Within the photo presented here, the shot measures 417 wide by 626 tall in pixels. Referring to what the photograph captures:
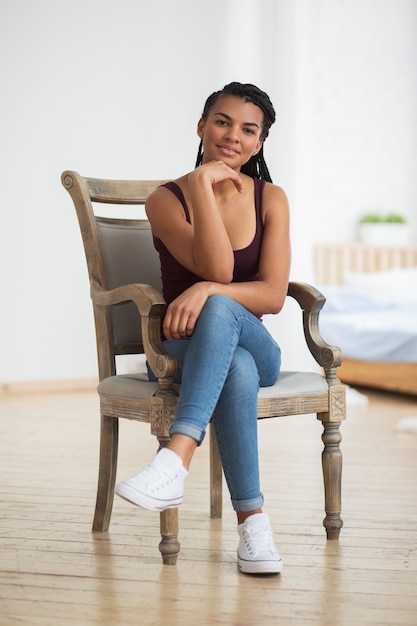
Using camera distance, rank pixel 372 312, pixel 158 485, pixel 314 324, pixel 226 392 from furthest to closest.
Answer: pixel 372 312
pixel 314 324
pixel 226 392
pixel 158 485

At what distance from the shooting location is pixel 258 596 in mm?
1658

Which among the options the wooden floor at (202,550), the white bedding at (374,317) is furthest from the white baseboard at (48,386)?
the wooden floor at (202,550)

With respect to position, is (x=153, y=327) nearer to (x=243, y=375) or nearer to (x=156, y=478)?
(x=243, y=375)

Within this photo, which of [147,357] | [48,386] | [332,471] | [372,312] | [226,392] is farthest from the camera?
[372,312]

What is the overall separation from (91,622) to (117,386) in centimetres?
57

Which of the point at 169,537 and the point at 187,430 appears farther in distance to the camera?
the point at 169,537

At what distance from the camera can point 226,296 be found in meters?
1.84

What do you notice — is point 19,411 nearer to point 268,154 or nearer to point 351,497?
point 268,154

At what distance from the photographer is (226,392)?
176 centimetres

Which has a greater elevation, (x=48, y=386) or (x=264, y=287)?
(x=264, y=287)

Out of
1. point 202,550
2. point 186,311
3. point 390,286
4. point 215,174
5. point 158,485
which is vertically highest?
point 215,174

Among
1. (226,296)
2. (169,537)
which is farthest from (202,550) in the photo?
(226,296)

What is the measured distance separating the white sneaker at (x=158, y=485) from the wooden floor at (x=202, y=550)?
0.17 m

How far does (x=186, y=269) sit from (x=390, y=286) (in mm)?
3394
